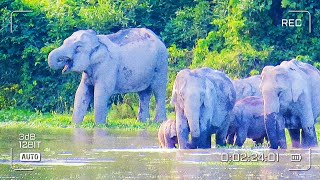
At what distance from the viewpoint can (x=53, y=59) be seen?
26.3m

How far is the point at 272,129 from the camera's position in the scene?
2136 cm

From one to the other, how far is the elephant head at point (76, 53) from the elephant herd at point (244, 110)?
4.43 metres

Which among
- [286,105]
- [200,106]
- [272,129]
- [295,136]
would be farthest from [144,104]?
[200,106]

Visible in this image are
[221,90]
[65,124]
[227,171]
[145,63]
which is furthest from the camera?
[145,63]

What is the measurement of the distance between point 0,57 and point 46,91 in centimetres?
123

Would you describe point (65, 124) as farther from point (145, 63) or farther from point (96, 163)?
point (96, 163)

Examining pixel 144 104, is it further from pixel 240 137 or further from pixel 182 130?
pixel 182 130

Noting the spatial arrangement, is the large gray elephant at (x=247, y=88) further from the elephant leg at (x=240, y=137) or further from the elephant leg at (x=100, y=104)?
the elephant leg at (x=240, y=137)

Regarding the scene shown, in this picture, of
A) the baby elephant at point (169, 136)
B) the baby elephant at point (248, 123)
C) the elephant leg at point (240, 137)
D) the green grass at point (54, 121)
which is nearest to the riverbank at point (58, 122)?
the green grass at point (54, 121)

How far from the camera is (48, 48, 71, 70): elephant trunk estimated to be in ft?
86.2

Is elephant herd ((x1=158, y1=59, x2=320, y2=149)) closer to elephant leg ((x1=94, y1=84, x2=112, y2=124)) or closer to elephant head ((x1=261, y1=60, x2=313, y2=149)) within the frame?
elephant head ((x1=261, y1=60, x2=313, y2=149))

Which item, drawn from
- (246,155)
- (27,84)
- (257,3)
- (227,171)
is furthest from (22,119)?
(227,171)

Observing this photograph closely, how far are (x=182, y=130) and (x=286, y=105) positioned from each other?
5.73 ft

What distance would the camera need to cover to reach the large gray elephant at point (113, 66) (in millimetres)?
26562
